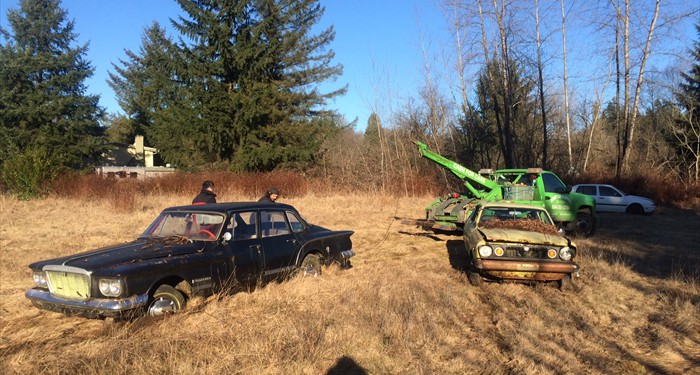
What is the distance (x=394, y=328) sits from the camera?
491 cm

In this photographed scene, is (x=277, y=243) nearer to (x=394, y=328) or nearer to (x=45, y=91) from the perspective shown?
(x=394, y=328)

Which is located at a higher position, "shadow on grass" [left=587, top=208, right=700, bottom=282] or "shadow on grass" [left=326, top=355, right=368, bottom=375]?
"shadow on grass" [left=326, top=355, right=368, bottom=375]

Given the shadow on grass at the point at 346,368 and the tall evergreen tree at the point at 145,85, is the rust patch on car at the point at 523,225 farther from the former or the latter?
the tall evergreen tree at the point at 145,85

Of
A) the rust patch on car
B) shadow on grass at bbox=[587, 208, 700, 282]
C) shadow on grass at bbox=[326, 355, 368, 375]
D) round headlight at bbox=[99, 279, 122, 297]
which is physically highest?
the rust patch on car

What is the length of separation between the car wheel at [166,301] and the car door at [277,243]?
145 centimetres

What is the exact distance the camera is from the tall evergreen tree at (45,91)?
31.1 meters

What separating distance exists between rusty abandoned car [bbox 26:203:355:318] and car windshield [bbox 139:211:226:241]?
13 mm

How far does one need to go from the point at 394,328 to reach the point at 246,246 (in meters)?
2.39

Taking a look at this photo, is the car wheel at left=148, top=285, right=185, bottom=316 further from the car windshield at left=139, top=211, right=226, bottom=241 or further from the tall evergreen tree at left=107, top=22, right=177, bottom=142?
the tall evergreen tree at left=107, top=22, right=177, bottom=142

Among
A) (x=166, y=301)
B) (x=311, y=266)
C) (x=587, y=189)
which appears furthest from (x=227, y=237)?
(x=587, y=189)

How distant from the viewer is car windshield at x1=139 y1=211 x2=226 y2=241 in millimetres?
5953

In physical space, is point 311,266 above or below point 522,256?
below

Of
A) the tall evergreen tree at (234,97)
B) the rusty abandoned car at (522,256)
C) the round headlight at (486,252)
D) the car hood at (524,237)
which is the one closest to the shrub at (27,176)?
the tall evergreen tree at (234,97)

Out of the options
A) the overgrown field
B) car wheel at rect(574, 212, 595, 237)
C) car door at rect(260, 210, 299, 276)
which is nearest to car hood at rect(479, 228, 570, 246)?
the overgrown field
